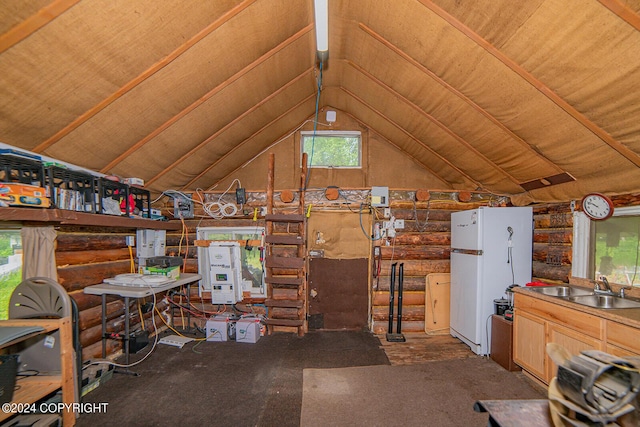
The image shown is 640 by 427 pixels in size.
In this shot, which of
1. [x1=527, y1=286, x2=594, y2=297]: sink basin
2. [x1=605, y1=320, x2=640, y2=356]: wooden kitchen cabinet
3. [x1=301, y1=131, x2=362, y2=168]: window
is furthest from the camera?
[x1=301, y1=131, x2=362, y2=168]: window

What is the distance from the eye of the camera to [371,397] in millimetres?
3014

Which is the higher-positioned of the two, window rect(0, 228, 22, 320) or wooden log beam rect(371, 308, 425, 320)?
window rect(0, 228, 22, 320)

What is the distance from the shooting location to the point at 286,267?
14.8 ft

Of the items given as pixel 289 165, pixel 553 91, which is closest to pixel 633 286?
pixel 553 91

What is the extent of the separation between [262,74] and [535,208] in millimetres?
4045

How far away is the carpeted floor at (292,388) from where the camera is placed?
8.81 feet

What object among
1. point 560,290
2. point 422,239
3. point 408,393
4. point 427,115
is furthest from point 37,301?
point 560,290

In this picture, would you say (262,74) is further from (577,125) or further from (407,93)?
(577,125)

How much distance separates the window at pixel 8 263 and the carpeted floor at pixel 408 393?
309 centimetres

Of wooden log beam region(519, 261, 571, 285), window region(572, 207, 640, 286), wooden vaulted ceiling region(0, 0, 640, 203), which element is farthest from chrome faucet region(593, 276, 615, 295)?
wooden vaulted ceiling region(0, 0, 640, 203)

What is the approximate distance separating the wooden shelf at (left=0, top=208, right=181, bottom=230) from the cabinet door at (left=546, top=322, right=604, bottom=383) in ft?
15.1

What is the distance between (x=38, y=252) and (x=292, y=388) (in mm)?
2889

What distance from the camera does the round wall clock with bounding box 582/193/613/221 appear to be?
10.1ft

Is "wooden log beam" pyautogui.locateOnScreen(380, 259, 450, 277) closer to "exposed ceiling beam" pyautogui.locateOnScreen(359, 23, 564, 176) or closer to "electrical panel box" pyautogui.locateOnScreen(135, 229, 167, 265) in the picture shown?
"exposed ceiling beam" pyautogui.locateOnScreen(359, 23, 564, 176)
